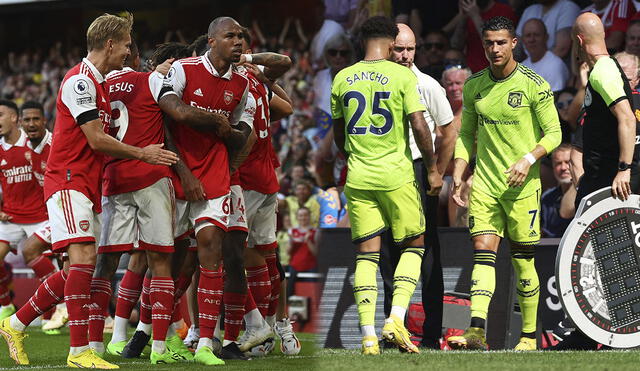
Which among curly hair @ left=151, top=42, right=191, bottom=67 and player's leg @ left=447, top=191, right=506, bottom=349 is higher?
curly hair @ left=151, top=42, right=191, bottom=67

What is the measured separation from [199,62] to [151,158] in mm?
767

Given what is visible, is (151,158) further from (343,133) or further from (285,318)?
(285,318)

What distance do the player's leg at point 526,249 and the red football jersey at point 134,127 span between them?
2336mm

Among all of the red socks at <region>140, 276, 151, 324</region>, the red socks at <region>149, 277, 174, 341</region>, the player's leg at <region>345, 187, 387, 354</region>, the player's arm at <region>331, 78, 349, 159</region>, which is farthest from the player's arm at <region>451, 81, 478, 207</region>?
the red socks at <region>140, 276, 151, 324</region>

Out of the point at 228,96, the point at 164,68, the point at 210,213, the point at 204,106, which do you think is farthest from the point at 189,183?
the point at 164,68

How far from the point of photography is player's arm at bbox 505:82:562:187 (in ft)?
22.0

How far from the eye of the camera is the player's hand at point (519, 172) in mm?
6676

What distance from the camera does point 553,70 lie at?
33.3 feet

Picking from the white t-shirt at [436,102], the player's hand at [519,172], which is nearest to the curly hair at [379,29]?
the white t-shirt at [436,102]

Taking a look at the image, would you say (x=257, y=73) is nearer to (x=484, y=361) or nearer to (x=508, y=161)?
(x=508, y=161)

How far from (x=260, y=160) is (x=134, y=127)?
1135 mm

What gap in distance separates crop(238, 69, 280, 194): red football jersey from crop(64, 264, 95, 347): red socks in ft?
4.98

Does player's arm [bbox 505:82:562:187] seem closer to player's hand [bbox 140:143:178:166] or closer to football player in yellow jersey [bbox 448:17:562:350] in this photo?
football player in yellow jersey [bbox 448:17:562:350]

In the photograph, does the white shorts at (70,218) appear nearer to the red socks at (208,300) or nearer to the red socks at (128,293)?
the red socks at (208,300)
